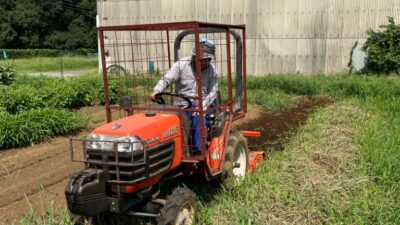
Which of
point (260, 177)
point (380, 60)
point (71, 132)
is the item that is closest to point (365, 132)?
point (260, 177)

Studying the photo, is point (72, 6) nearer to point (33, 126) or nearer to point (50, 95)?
point (50, 95)

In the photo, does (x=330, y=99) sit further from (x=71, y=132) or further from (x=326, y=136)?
(x=71, y=132)

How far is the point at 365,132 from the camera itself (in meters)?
6.62

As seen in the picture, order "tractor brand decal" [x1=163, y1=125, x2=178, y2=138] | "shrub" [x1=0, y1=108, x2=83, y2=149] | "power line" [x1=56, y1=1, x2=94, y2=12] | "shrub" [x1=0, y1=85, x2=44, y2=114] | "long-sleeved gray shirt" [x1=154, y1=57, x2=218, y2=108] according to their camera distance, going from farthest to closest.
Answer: "power line" [x1=56, y1=1, x2=94, y2=12] < "shrub" [x1=0, y1=85, x2=44, y2=114] < "shrub" [x1=0, y1=108, x2=83, y2=149] < "long-sleeved gray shirt" [x1=154, y1=57, x2=218, y2=108] < "tractor brand decal" [x1=163, y1=125, x2=178, y2=138]

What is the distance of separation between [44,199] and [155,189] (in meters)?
1.59

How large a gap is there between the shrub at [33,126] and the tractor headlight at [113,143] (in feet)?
12.9

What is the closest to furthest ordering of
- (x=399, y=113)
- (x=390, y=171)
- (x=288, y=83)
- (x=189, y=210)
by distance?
1. (x=189, y=210)
2. (x=390, y=171)
3. (x=399, y=113)
4. (x=288, y=83)

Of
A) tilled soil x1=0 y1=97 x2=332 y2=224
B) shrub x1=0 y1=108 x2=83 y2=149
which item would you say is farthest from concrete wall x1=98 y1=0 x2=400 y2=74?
shrub x1=0 y1=108 x2=83 y2=149

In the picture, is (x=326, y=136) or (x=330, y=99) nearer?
(x=326, y=136)

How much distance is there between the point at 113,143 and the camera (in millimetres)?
3541

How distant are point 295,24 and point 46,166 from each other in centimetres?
1056

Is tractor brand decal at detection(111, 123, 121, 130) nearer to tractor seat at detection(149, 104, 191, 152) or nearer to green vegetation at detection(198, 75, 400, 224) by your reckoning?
tractor seat at detection(149, 104, 191, 152)

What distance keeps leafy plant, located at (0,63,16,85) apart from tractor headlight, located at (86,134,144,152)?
7721mm

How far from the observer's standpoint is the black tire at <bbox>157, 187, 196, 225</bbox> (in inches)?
146
